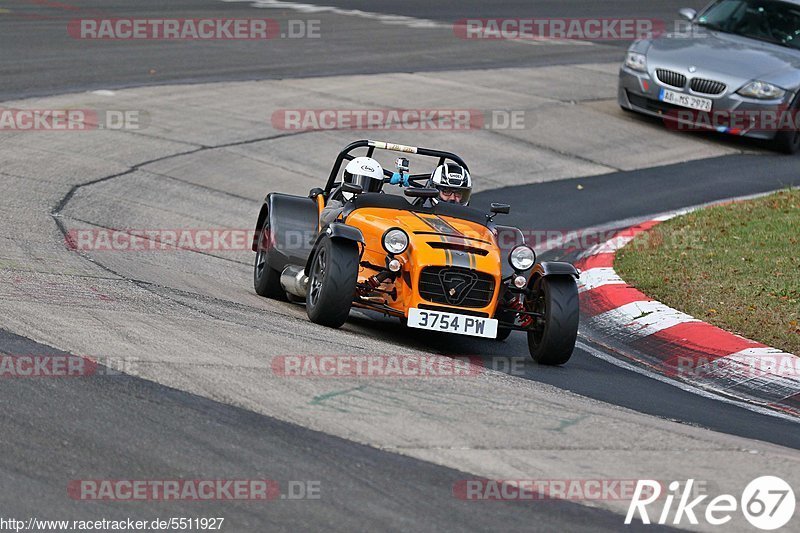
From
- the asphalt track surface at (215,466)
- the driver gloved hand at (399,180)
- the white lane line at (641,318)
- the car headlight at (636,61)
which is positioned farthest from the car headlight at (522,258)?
the car headlight at (636,61)

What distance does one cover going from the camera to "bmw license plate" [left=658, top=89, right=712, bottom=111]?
1675cm

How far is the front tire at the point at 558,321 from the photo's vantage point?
26.9 ft

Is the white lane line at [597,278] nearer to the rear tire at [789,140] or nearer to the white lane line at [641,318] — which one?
the white lane line at [641,318]

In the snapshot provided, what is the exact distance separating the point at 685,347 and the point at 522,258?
50.3 inches

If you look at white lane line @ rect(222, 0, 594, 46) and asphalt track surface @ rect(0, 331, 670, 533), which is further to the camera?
white lane line @ rect(222, 0, 594, 46)

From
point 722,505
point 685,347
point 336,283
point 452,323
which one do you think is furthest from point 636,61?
point 722,505

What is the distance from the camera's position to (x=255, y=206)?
13.0 meters

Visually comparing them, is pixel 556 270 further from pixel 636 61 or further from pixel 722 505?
pixel 636 61

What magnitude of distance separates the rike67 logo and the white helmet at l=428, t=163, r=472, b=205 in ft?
13.7


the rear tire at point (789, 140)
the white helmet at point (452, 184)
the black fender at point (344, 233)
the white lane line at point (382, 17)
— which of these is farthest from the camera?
the white lane line at point (382, 17)

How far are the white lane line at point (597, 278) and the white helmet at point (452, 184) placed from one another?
1.63 m

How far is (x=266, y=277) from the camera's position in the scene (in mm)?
9750

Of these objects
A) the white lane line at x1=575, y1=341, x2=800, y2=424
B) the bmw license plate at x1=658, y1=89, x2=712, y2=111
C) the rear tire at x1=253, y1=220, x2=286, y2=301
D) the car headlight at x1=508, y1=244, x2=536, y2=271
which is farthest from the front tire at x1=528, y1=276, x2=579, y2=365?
the bmw license plate at x1=658, y1=89, x2=712, y2=111

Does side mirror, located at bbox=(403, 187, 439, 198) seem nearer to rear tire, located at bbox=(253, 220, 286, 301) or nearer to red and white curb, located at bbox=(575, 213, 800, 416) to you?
rear tire, located at bbox=(253, 220, 286, 301)
